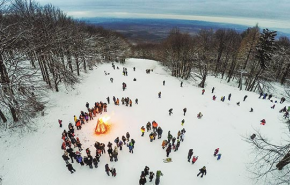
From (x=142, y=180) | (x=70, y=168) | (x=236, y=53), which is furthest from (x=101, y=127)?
(x=236, y=53)

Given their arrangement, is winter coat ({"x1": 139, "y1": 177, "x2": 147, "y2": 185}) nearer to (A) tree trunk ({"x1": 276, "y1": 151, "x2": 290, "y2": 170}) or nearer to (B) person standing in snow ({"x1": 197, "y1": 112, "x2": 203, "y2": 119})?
→ (A) tree trunk ({"x1": 276, "y1": 151, "x2": 290, "y2": 170})

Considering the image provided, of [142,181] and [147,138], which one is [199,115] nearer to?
[147,138]

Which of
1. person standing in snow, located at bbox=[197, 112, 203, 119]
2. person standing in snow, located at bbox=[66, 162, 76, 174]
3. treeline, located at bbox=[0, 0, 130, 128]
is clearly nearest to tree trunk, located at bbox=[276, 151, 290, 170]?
person standing in snow, located at bbox=[197, 112, 203, 119]

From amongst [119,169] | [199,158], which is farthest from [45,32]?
[199,158]

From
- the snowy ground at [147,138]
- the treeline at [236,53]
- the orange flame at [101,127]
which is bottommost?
the snowy ground at [147,138]

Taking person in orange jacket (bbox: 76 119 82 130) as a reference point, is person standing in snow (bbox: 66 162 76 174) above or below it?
below

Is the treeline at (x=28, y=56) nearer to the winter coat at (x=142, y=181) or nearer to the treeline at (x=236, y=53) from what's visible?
the winter coat at (x=142, y=181)

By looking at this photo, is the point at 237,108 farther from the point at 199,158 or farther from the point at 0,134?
the point at 0,134

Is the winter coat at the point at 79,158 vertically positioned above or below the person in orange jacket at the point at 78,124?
below

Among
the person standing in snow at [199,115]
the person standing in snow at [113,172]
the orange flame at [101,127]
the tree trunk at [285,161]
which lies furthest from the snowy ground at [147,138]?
the tree trunk at [285,161]
